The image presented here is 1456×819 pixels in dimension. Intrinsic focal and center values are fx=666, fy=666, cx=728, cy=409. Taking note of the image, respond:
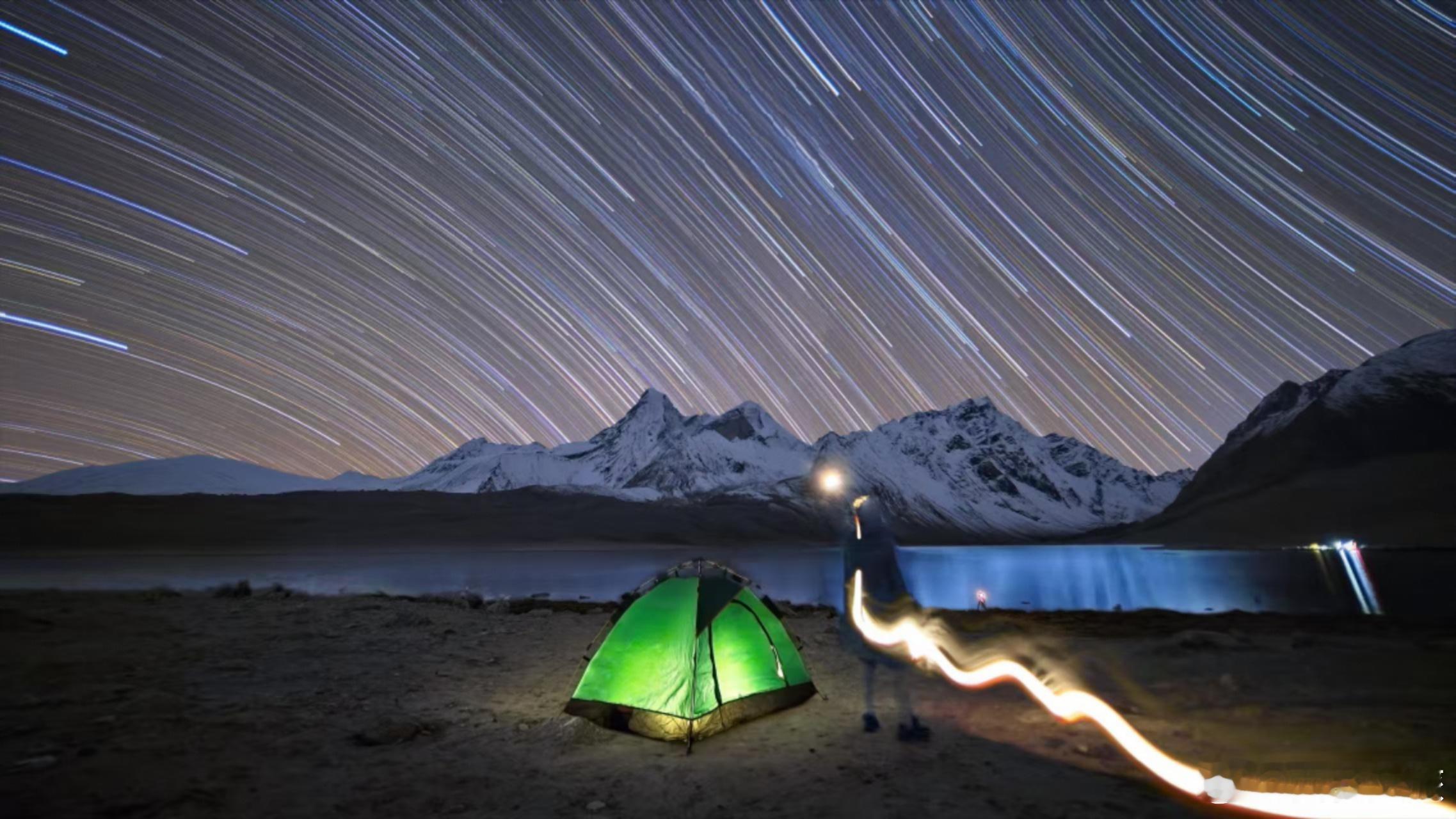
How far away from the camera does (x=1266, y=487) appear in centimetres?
18850

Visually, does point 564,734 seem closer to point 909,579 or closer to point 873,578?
point 873,578

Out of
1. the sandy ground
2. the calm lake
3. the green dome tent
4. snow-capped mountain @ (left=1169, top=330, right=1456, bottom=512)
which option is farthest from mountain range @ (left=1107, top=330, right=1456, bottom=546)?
the green dome tent

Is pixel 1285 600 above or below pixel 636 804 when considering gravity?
above

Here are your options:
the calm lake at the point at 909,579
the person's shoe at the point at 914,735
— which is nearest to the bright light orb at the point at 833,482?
the person's shoe at the point at 914,735

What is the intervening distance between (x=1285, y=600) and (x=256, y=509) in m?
174

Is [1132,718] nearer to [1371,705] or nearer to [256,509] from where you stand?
[1371,705]

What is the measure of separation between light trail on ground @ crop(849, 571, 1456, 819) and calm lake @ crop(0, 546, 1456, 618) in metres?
20.0

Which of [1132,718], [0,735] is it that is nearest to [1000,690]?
[1132,718]

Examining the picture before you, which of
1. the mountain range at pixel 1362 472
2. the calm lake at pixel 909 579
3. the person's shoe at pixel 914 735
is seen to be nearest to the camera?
the person's shoe at pixel 914 735

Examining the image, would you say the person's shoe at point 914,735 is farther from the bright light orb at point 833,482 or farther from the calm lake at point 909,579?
the calm lake at point 909,579

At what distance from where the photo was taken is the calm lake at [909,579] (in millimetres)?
31484

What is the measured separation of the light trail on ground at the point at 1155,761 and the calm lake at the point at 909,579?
2002 cm

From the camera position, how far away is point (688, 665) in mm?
8828

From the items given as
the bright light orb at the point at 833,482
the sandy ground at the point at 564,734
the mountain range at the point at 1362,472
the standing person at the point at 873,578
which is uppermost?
the mountain range at the point at 1362,472
